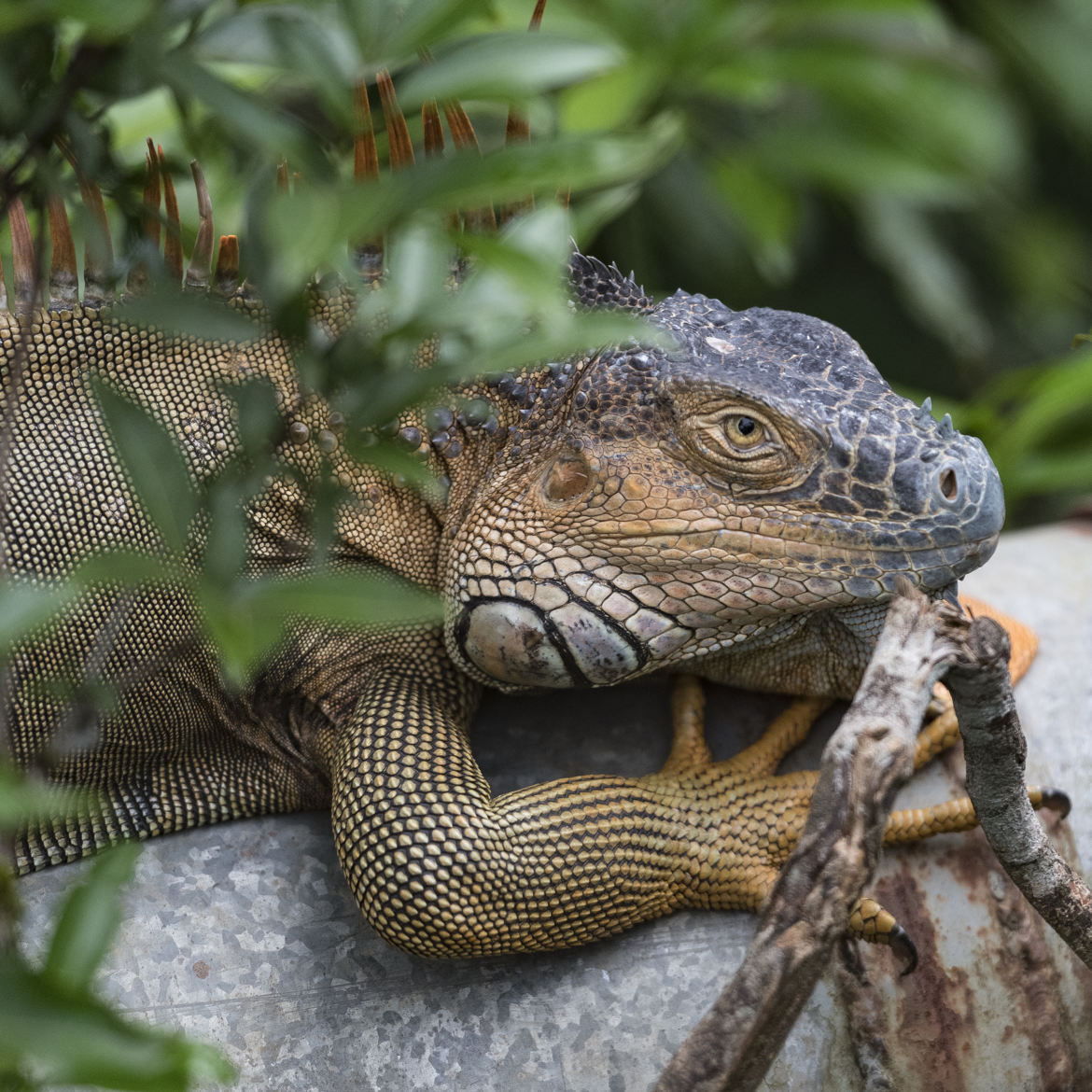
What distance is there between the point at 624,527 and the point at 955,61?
2.97m

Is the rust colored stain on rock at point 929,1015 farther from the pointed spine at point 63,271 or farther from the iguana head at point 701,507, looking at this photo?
the pointed spine at point 63,271

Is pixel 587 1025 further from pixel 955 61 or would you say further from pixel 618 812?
pixel 955 61

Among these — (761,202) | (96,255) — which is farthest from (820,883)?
(761,202)

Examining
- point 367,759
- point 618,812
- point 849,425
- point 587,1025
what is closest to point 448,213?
point 849,425

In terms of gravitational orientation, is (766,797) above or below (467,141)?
below

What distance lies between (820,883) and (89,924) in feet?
2.59

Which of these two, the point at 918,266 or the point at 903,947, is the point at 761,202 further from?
the point at 903,947

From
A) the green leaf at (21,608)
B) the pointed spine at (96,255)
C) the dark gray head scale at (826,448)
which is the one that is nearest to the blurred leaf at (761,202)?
the dark gray head scale at (826,448)

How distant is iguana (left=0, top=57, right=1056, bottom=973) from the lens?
1.80m

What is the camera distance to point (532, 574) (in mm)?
1861

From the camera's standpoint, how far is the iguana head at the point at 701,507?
1.76 meters

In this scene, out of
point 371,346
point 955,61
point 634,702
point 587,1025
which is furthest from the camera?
point 955,61

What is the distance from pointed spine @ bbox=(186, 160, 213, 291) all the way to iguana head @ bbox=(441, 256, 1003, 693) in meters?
0.52

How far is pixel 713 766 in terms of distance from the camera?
2.11 meters
